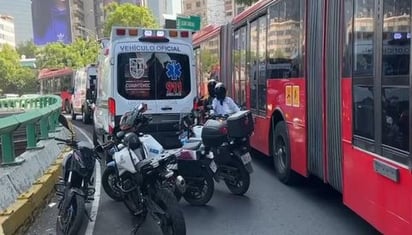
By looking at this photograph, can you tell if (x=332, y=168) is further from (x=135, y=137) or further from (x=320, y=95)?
(x=135, y=137)

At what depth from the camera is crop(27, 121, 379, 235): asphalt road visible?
19.3 feet

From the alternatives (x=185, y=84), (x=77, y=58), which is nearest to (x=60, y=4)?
(x=77, y=58)

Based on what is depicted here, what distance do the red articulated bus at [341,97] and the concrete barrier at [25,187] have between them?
340 cm

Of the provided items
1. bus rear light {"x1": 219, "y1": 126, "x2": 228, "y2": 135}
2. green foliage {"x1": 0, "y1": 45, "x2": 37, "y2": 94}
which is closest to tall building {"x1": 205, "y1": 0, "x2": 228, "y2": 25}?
green foliage {"x1": 0, "y1": 45, "x2": 37, "y2": 94}

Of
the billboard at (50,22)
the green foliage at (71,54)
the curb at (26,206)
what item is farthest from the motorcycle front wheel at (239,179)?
the billboard at (50,22)

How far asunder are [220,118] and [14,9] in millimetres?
151838

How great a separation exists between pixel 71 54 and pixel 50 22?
1276 inches

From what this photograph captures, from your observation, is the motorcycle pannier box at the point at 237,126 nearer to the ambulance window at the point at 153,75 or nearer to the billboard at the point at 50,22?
the ambulance window at the point at 153,75

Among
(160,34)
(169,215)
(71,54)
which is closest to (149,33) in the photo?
(160,34)

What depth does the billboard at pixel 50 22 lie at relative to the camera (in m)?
94.4

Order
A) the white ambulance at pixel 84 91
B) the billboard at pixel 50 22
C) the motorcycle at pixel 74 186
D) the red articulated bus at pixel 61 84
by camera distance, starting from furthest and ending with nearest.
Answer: the billboard at pixel 50 22, the red articulated bus at pixel 61 84, the white ambulance at pixel 84 91, the motorcycle at pixel 74 186

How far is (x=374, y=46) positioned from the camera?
456 cm

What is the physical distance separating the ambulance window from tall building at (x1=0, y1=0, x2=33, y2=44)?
471 ft

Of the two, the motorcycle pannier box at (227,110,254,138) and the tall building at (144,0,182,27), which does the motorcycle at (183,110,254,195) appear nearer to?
the motorcycle pannier box at (227,110,254,138)
